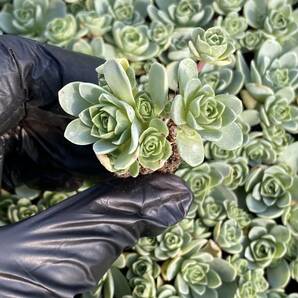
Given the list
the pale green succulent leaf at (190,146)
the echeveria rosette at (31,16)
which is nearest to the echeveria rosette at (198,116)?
the pale green succulent leaf at (190,146)

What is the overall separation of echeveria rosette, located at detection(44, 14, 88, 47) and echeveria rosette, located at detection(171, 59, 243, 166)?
0.48 meters

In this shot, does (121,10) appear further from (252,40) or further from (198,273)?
(198,273)

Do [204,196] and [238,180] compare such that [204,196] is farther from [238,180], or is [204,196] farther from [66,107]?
[66,107]

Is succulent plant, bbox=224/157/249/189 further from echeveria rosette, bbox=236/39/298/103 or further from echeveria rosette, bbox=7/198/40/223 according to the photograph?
echeveria rosette, bbox=7/198/40/223

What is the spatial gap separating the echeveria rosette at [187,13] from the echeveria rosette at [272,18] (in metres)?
0.08

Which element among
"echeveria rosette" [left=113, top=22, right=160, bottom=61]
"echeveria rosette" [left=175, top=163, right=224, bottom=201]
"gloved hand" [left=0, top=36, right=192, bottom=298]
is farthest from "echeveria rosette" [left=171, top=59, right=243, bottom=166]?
"echeveria rosette" [left=113, top=22, right=160, bottom=61]

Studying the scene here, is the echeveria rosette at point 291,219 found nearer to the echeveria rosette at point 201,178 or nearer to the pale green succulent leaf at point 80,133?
the echeveria rosette at point 201,178

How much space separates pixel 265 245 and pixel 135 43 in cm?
43

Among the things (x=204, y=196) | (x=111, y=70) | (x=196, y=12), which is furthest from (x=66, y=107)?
(x=196, y=12)

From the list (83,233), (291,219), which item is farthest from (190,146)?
(291,219)

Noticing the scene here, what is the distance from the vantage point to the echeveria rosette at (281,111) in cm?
124

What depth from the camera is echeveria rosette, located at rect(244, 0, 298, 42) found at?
51.8 inches

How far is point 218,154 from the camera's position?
1.22 meters

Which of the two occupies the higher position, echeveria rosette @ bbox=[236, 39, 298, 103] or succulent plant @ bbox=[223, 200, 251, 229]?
echeveria rosette @ bbox=[236, 39, 298, 103]
